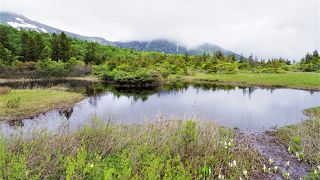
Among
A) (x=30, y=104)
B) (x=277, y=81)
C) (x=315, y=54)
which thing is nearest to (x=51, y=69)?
(x=30, y=104)

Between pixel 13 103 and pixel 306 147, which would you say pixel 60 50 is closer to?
pixel 13 103

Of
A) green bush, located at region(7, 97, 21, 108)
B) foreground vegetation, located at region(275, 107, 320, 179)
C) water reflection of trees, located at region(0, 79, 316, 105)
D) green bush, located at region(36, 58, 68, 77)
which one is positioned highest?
green bush, located at region(36, 58, 68, 77)

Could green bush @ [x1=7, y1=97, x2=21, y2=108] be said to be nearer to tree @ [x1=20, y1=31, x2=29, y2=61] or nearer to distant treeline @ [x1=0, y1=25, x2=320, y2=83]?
distant treeline @ [x1=0, y1=25, x2=320, y2=83]

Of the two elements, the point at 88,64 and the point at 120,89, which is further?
the point at 88,64

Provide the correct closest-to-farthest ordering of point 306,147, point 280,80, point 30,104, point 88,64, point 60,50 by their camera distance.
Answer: point 306,147, point 30,104, point 280,80, point 88,64, point 60,50

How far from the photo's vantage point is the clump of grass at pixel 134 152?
7586 mm

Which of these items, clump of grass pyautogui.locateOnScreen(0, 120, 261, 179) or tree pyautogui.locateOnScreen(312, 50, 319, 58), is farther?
tree pyautogui.locateOnScreen(312, 50, 319, 58)

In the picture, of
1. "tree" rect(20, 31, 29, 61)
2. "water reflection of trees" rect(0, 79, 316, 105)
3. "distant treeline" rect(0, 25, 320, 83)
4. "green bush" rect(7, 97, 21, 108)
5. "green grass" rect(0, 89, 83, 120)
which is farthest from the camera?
"tree" rect(20, 31, 29, 61)

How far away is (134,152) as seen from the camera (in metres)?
9.23

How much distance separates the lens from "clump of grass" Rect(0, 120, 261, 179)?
24.9 feet

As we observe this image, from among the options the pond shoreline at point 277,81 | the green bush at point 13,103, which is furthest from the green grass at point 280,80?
the green bush at point 13,103

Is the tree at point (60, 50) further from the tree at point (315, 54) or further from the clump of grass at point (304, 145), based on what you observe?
the clump of grass at point (304, 145)

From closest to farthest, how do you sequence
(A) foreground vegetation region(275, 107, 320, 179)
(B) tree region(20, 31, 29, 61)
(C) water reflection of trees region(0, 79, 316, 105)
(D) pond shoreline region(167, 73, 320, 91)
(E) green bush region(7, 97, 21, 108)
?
(A) foreground vegetation region(275, 107, 320, 179) → (E) green bush region(7, 97, 21, 108) → (C) water reflection of trees region(0, 79, 316, 105) → (D) pond shoreline region(167, 73, 320, 91) → (B) tree region(20, 31, 29, 61)

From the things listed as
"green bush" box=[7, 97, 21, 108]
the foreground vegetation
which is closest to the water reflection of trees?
"green bush" box=[7, 97, 21, 108]
